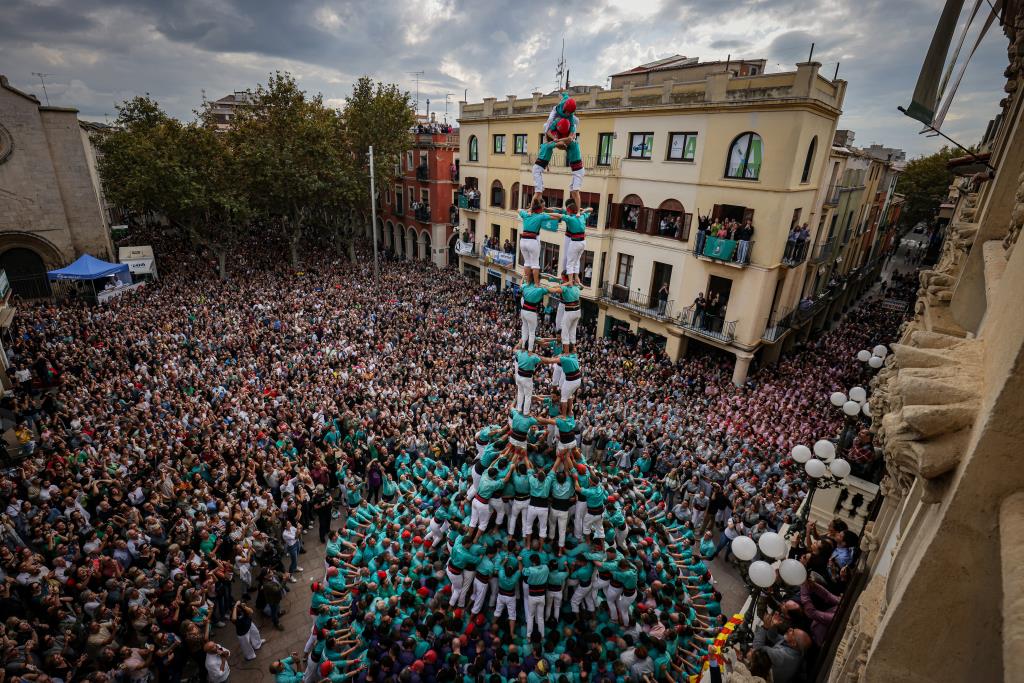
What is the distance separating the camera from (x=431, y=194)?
35.1m

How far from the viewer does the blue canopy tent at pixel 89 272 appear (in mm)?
21688

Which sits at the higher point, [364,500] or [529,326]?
[529,326]

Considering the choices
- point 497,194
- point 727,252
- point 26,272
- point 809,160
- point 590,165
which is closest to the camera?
point 809,160

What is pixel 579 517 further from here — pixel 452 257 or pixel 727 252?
pixel 452 257

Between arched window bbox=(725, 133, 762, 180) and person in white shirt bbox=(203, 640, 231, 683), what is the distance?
19548 mm

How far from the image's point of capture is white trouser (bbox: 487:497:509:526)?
820 cm

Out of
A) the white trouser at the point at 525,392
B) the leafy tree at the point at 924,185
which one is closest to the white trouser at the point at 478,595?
the white trouser at the point at 525,392

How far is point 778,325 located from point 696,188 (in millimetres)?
6182

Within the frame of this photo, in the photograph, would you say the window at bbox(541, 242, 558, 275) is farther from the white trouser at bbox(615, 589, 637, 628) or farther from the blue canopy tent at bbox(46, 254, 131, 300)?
the blue canopy tent at bbox(46, 254, 131, 300)

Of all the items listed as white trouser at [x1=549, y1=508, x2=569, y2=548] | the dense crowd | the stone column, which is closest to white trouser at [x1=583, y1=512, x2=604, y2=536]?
the dense crowd

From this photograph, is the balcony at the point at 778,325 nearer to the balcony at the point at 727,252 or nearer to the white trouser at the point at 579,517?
the balcony at the point at 727,252

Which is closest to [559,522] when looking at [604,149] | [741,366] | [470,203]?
[741,366]

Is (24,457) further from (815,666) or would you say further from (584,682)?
(815,666)

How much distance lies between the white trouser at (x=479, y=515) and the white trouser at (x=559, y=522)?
3.50 feet
